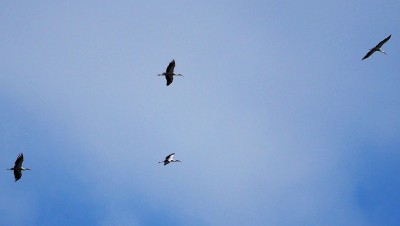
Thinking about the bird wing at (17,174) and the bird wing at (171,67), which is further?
the bird wing at (17,174)

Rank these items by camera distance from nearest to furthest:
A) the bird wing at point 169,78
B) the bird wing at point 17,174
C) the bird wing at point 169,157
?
the bird wing at point 169,78 → the bird wing at point 17,174 → the bird wing at point 169,157

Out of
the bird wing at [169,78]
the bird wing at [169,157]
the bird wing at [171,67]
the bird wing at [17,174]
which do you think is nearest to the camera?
the bird wing at [171,67]

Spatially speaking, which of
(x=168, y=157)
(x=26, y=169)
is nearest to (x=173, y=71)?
(x=168, y=157)

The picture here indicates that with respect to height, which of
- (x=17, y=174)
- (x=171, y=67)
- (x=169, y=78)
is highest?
(x=171, y=67)

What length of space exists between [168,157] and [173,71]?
13.3m

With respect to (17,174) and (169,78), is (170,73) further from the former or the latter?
(17,174)

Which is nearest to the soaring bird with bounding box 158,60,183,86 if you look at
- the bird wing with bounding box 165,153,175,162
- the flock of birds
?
the flock of birds

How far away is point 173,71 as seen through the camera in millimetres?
109938

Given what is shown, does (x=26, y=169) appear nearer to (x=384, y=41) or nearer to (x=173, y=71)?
(x=173, y=71)

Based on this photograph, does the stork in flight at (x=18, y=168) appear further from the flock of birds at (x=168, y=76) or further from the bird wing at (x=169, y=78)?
the bird wing at (x=169, y=78)

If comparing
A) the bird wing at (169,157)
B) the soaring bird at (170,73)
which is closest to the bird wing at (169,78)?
the soaring bird at (170,73)

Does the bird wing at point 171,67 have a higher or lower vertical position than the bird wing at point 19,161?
higher

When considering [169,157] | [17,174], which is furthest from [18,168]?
[169,157]

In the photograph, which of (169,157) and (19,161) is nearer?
(19,161)
